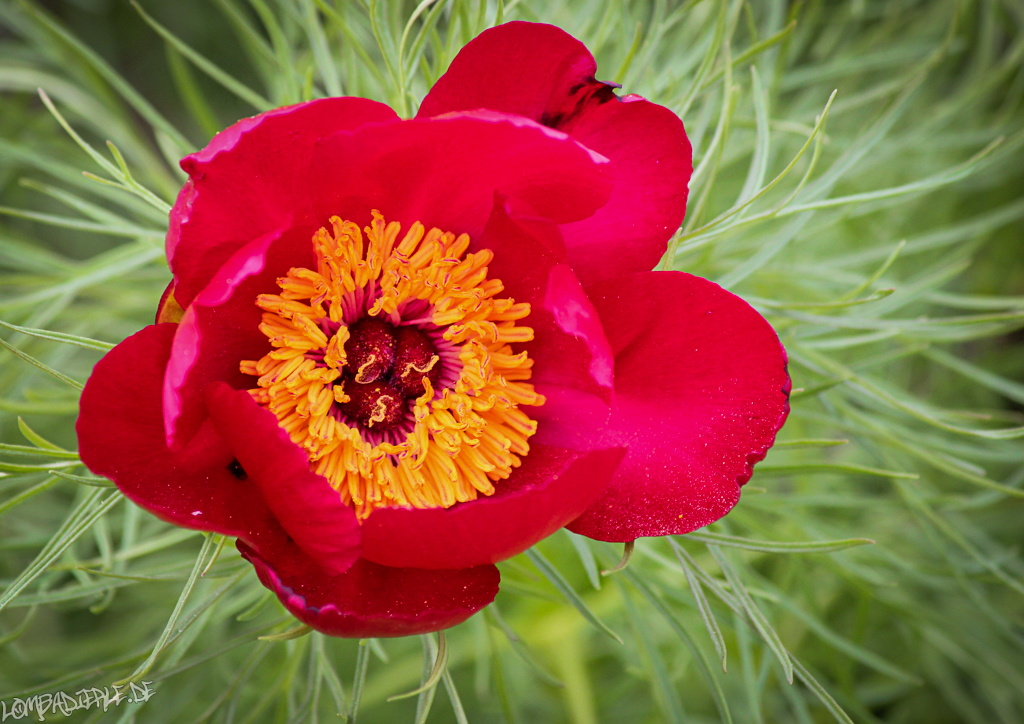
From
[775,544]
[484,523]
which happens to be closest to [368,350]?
[484,523]

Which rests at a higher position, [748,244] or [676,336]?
[676,336]

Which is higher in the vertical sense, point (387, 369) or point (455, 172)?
point (455, 172)

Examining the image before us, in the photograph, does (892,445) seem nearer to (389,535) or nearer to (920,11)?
(389,535)

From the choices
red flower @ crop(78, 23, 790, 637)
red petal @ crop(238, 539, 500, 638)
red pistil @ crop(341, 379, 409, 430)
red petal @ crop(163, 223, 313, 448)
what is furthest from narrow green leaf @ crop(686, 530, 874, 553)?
red petal @ crop(163, 223, 313, 448)

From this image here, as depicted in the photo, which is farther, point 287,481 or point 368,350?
point 368,350

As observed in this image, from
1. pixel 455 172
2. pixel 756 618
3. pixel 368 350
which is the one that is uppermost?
pixel 455 172

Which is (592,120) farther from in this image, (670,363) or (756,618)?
(756,618)

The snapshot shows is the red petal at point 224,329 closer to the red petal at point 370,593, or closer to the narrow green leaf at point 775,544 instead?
the red petal at point 370,593

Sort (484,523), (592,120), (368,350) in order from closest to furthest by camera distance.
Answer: (484,523) → (592,120) → (368,350)

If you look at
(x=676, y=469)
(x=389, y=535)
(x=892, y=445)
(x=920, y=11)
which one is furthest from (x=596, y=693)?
(x=920, y=11)
